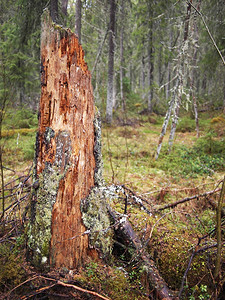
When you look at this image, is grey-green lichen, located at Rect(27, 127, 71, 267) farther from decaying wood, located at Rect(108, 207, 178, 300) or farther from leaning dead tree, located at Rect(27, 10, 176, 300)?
decaying wood, located at Rect(108, 207, 178, 300)

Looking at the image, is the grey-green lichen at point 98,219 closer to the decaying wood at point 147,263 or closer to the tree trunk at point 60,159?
the tree trunk at point 60,159

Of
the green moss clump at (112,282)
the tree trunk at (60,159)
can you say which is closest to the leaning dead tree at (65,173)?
the tree trunk at (60,159)

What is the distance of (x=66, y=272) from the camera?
161 cm

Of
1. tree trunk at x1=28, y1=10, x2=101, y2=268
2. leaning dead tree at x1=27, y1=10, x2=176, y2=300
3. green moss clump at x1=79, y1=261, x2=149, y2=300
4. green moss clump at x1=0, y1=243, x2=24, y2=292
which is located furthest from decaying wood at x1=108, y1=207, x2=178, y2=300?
green moss clump at x1=0, y1=243, x2=24, y2=292

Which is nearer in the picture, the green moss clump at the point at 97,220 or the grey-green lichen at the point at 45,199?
the grey-green lichen at the point at 45,199

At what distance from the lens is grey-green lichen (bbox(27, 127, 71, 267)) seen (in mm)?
1620

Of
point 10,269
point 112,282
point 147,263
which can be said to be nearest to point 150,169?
point 147,263

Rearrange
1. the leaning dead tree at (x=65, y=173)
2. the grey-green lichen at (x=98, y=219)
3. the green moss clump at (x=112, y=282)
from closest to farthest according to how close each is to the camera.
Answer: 1. the green moss clump at (x=112, y=282)
2. the leaning dead tree at (x=65, y=173)
3. the grey-green lichen at (x=98, y=219)

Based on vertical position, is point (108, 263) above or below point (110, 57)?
below

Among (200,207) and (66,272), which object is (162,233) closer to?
(66,272)

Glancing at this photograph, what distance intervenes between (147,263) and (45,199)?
1152 mm

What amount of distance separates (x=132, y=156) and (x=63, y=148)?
18.1 feet

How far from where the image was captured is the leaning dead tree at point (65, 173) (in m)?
1.64

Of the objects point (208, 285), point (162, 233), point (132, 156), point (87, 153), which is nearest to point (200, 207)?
point (162, 233)
